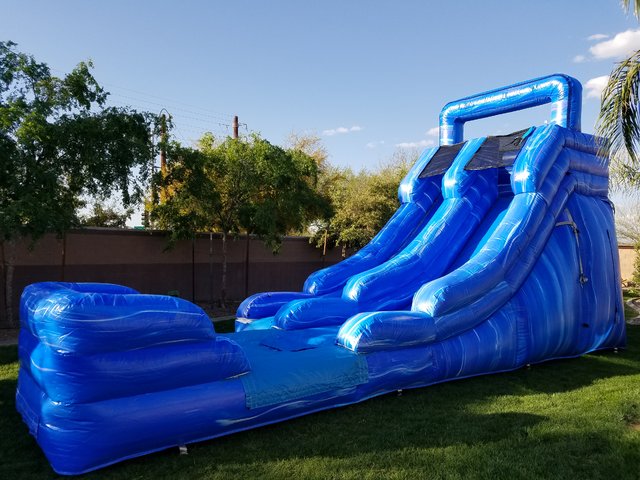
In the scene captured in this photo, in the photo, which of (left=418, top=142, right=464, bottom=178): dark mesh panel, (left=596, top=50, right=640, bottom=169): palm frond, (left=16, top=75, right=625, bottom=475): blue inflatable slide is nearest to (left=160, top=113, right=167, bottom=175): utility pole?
(left=16, top=75, right=625, bottom=475): blue inflatable slide

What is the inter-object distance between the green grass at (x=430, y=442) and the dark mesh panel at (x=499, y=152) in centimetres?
321

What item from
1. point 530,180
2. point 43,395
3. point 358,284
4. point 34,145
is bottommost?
point 43,395

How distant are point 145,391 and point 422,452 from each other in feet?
6.76

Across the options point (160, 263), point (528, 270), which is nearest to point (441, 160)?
point (528, 270)

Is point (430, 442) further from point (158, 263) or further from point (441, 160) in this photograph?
point (158, 263)

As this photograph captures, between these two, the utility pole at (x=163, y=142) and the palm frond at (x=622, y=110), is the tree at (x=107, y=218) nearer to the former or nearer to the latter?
the utility pole at (x=163, y=142)

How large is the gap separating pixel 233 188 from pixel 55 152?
3607 millimetres

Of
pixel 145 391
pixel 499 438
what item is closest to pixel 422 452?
pixel 499 438

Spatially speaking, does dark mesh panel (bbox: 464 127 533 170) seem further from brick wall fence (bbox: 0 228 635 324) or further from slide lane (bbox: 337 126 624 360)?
brick wall fence (bbox: 0 228 635 324)

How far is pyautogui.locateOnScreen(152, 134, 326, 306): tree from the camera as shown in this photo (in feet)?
32.8

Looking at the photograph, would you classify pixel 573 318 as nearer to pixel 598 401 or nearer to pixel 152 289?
pixel 598 401

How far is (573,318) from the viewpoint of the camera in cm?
649

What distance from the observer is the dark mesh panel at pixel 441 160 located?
777 cm

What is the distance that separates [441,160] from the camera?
26.1 ft
